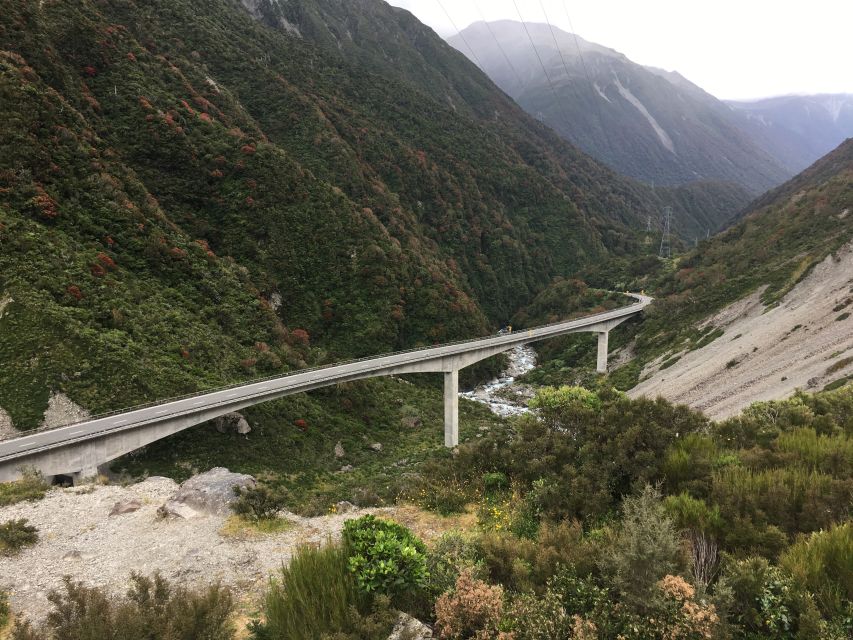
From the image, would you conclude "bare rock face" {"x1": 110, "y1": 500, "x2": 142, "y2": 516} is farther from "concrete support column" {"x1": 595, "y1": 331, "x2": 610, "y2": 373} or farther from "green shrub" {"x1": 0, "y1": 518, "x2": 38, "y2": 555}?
"concrete support column" {"x1": 595, "y1": 331, "x2": 610, "y2": 373}

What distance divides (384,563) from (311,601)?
0.98m

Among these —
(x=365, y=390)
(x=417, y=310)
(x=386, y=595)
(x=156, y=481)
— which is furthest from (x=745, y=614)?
(x=417, y=310)

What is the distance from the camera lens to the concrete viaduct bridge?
62.8 ft

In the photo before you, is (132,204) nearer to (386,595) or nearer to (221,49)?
(386,595)

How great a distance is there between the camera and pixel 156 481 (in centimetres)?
1441

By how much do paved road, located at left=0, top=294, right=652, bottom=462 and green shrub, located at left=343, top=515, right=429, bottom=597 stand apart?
65.4ft

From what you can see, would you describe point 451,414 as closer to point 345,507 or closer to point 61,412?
point 345,507

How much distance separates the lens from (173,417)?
2320 centimetres

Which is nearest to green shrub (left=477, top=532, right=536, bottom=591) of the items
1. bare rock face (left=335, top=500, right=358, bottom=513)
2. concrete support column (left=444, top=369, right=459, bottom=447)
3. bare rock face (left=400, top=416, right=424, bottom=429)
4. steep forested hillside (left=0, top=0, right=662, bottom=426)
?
bare rock face (left=335, top=500, right=358, bottom=513)

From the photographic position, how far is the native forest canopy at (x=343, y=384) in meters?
5.36

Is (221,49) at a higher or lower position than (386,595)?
higher

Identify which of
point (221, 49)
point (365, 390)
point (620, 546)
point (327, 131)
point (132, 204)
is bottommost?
point (365, 390)

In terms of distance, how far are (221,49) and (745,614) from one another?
93227 millimetres

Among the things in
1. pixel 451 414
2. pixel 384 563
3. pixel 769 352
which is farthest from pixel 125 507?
pixel 769 352
